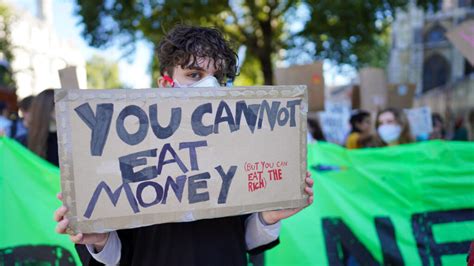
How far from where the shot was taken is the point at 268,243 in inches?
66.6

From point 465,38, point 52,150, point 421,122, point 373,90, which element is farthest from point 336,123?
point 52,150

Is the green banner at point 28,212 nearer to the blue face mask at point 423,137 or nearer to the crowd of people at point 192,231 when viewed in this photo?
the crowd of people at point 192,231

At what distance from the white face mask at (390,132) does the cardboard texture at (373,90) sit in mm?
2059

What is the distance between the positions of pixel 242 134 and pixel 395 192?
201 cm

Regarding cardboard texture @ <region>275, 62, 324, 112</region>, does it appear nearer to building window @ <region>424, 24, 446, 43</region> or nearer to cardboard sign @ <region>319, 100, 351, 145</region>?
cardboard sign @ <region>319, 100, 351, 145</region>

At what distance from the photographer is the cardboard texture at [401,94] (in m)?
7.45

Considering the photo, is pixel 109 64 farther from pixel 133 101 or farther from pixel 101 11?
pixel 133 101

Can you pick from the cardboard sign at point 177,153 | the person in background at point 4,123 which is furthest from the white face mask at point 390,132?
the person in background at point 4,123

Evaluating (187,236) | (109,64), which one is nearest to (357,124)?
(187,236)

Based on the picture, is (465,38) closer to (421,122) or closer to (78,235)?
(78,235)

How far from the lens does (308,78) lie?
5812 millimetres

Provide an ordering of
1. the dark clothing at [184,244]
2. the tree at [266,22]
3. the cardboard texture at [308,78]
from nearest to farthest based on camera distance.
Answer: the dark clothing at [184,244]
the cardboard texture at [308,78]
the tree at [266,22]

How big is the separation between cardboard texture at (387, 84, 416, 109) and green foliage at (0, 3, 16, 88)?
14.0 m

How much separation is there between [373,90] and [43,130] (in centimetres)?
480
